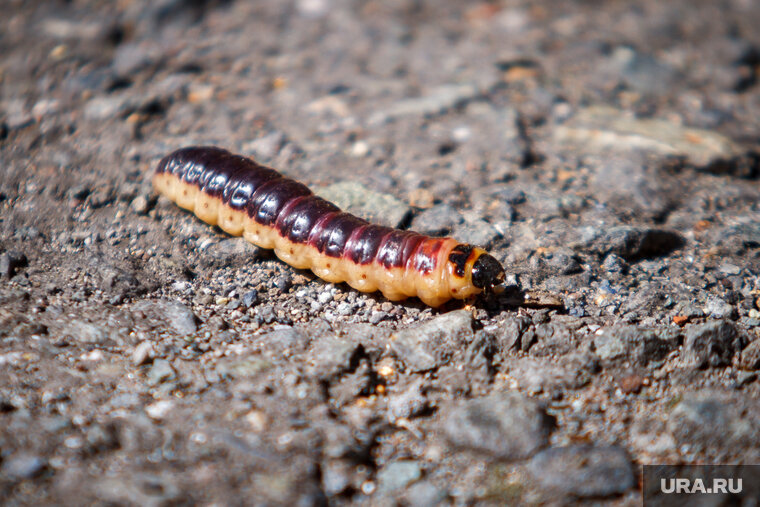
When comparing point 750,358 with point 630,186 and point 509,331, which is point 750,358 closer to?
point 509,331

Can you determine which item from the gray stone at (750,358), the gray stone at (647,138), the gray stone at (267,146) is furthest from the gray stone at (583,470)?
the gray stone at (267,146)

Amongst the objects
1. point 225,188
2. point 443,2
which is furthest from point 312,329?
point 443,2

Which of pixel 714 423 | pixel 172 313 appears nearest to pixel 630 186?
pixel 714 423

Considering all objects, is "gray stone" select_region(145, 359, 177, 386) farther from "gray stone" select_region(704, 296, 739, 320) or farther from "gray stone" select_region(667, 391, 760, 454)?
"gray stone" select_region(704, 296, 739, 320)

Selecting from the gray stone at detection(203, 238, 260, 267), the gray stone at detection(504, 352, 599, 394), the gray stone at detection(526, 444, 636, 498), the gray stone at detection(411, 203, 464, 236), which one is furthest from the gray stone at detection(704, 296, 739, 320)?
the gray stone at detection(203, 238, 260, 267)

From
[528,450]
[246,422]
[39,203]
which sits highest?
[39,203]

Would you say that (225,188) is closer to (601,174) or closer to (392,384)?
(392,384)

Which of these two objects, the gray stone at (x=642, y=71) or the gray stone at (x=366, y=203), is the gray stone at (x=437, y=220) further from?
the gray stone at (x=642, y=71)
